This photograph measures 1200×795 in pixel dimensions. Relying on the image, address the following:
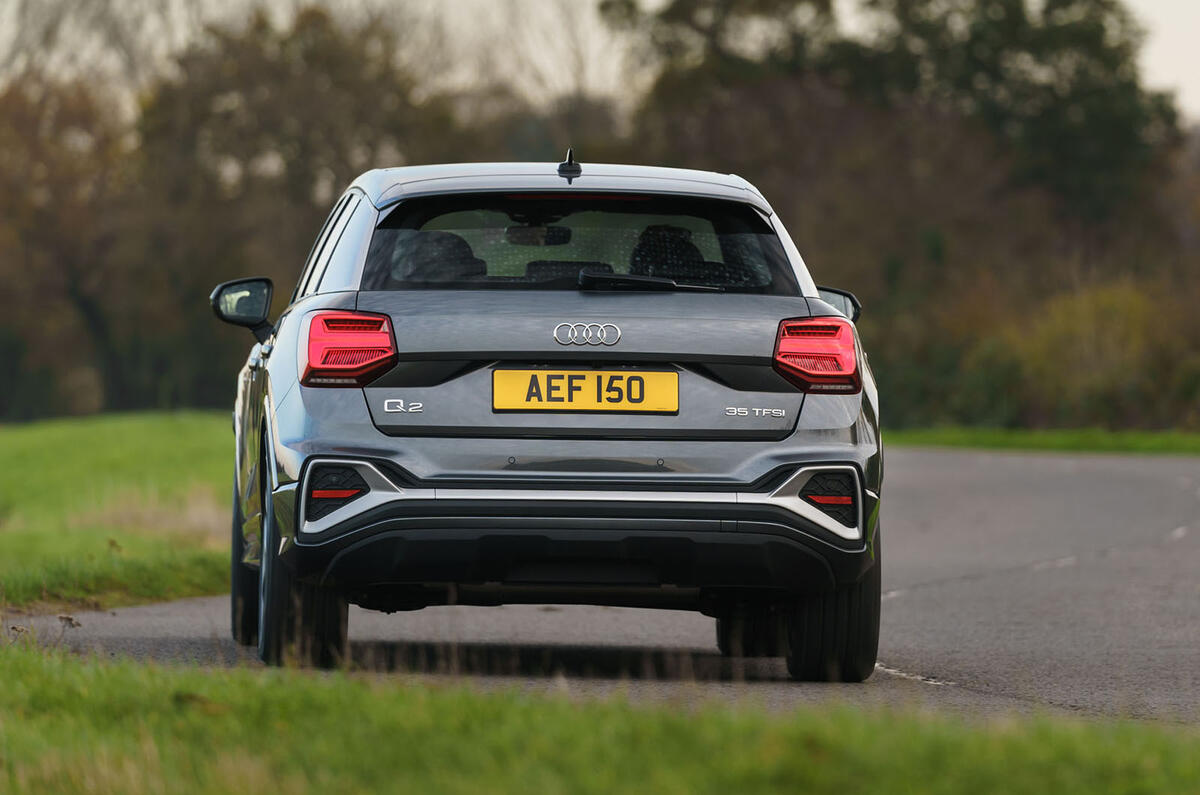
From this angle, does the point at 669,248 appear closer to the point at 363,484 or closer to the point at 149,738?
the point at 363,484

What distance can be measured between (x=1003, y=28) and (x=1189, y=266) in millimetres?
20346

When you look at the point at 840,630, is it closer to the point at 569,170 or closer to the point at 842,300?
the point at 842,300

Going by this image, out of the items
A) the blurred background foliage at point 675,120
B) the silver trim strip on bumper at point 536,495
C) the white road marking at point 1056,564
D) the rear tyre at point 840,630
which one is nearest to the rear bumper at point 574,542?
the silver trim strip on bumper at point 536,495

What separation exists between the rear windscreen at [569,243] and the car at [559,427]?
0.5 inches

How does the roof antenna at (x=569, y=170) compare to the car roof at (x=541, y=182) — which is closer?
the car roof at (x=541, y=182)

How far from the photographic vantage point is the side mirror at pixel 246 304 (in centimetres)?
881

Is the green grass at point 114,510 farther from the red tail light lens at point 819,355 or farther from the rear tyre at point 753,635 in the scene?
the red tail light lens at point 819,355

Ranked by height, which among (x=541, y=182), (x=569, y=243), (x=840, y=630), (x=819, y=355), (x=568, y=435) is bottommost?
(x=840, y=630)

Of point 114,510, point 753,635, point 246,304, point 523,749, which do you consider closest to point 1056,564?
point 753,635

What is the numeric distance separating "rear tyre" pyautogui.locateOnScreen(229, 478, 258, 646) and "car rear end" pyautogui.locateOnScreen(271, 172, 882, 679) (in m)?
1.97

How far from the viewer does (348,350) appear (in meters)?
6.93

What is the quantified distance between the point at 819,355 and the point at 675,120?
5837 centimetres

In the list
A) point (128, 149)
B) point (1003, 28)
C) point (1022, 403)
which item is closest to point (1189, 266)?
point (1022, 403)

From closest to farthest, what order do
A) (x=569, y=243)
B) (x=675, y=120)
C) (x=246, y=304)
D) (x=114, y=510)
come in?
(x=569, y=243), (x=246, y=304), (x=114, y=510), (x=675, y=120)
